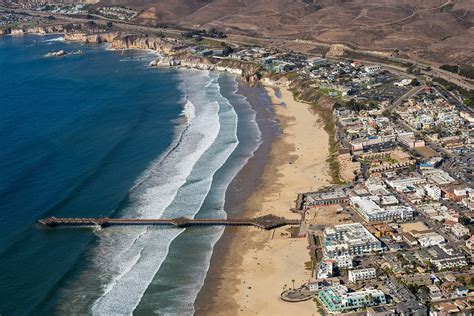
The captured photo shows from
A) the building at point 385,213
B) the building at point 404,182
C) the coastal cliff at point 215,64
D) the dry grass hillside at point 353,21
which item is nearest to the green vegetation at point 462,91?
the dry grass hillside at point 353,21

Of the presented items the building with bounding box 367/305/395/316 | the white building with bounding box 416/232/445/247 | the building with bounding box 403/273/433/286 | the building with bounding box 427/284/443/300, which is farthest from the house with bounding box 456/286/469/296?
the white building with bounding box 416/232/445/247

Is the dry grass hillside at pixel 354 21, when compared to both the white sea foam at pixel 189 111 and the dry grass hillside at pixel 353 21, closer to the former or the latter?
the dry grass hillside at pixel 353 21

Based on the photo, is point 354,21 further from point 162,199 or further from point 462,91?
point 162,199

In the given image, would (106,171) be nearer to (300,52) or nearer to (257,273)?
(257,273)

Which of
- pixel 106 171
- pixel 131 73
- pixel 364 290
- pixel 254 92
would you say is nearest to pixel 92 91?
pixel 131 73

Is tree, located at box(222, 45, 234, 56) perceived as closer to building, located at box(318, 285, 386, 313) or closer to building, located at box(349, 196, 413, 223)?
building, located at box(349, 196, 413, 223)
